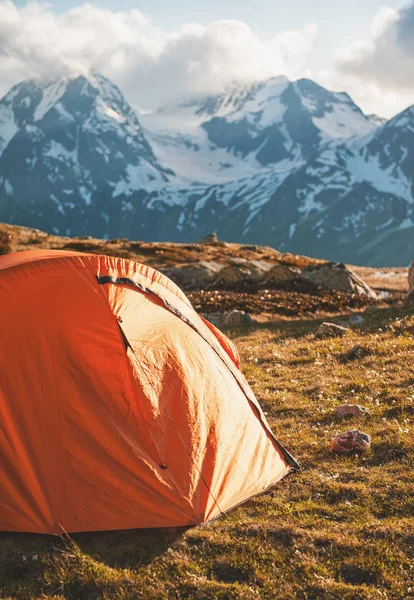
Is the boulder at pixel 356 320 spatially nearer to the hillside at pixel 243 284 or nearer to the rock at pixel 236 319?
the hillside at pixel 243 284

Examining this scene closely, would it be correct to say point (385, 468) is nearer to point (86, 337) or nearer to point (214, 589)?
point (214, 589)

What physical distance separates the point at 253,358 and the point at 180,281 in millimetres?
18324

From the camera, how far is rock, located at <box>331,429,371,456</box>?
1159cm

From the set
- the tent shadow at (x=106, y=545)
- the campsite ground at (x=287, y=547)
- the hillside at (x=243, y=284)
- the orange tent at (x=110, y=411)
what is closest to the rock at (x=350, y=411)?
the campsite ground at (x=287, y=547)

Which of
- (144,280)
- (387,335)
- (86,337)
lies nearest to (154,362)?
(86,337)

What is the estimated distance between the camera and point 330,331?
22688 mm

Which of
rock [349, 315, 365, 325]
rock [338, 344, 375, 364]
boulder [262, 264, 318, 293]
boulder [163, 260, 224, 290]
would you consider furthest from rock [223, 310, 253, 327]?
boulder [163, 260, 224, 290]

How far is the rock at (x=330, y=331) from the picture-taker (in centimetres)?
2247

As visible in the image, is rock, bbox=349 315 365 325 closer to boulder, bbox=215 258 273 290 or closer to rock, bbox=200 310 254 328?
rock, bbox=200 310 254 328

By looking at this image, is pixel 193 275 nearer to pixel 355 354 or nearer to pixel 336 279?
pixel 336 279

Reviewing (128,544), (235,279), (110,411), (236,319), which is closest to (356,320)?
(236,319)

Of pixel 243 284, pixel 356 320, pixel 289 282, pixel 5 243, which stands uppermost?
pixel 5 243

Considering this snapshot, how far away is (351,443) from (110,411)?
4835 millimetres

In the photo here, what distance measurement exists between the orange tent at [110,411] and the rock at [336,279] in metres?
25.6
